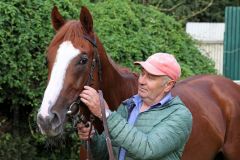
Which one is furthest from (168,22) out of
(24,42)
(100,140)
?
(100,140)

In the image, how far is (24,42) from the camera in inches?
241

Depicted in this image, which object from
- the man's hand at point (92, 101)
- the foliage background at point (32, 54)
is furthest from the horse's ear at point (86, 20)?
the foliage background at point (32, 54)

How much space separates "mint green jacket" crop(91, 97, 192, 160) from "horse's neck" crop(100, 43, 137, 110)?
72 centimetres

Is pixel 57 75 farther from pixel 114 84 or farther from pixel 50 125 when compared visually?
pixel 114 84

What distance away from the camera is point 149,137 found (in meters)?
3.42

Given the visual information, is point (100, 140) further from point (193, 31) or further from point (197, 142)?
point (193, 31)

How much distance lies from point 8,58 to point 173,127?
9.80 ft

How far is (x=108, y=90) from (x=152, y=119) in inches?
38.2

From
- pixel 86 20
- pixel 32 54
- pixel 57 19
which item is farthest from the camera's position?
pixel 32 54

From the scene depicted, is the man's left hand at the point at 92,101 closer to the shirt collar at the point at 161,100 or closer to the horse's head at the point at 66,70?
the horse's head at the point at 66,70

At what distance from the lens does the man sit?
3.37 m

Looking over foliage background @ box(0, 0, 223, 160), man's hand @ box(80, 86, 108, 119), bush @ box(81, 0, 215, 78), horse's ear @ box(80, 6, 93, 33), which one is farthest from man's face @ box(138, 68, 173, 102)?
bush @ box(81, 0, 215, 78)

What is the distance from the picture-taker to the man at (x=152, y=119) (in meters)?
3.37

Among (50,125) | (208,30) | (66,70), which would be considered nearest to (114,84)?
(66,70)
